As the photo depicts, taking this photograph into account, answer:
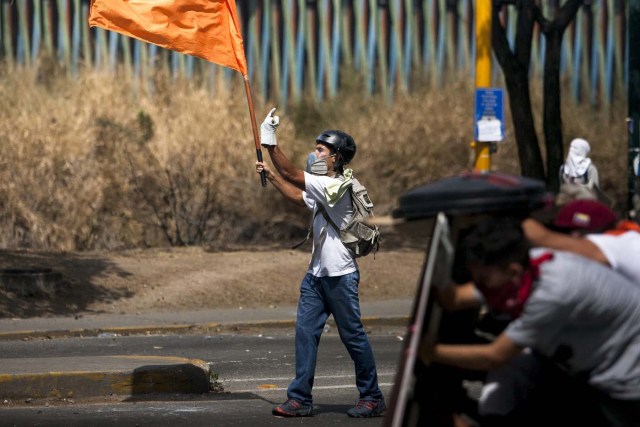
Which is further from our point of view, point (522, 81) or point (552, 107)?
point (552, 107)

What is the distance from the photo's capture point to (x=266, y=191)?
20.4 metres

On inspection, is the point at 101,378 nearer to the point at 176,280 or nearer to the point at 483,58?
the point at 176,280

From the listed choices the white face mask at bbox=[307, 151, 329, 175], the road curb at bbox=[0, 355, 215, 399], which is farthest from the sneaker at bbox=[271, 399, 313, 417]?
the white face mask at bbox=[307, 151, 329, 175]

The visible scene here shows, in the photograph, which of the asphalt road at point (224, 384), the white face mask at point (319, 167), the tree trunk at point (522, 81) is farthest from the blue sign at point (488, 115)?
the white face mask at point (319, 167)

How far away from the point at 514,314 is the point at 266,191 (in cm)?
1589


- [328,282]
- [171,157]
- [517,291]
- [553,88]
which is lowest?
[328,282]

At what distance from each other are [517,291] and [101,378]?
5.26 metres

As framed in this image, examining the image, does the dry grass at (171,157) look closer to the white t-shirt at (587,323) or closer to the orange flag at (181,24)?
the orange flag at (181,24)

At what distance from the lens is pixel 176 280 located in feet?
52.5

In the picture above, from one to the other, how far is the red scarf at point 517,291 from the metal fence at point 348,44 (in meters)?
19.4

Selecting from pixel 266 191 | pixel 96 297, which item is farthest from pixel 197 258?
pixel 266 191

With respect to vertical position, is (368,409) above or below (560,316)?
below

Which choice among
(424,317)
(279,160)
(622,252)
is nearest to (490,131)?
(279,160)

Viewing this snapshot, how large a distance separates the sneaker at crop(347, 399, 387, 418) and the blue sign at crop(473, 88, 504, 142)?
22.7ft
